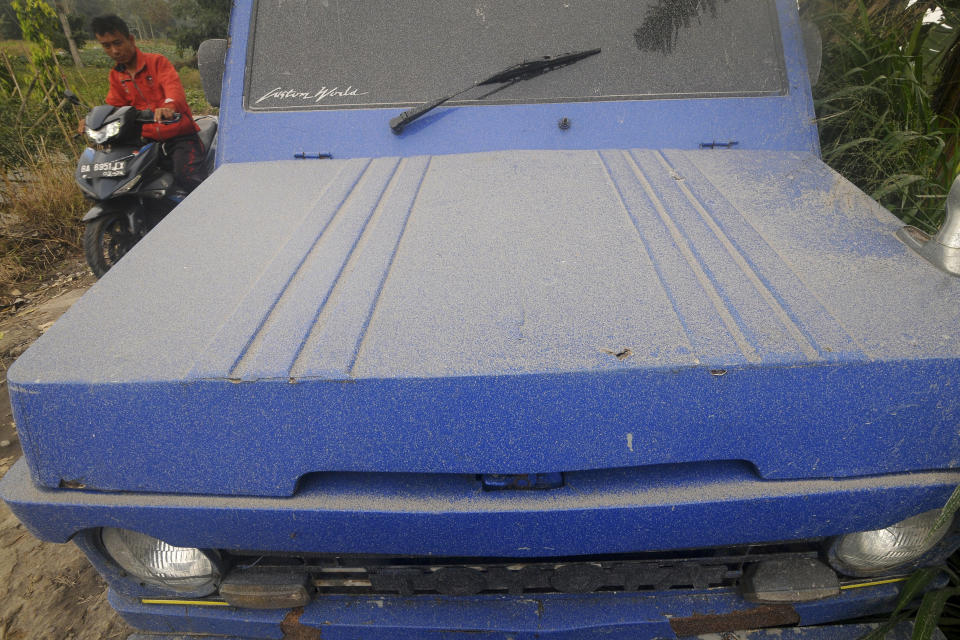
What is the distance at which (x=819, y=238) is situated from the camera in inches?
58.1

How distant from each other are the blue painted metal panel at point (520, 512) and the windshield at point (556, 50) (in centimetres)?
141

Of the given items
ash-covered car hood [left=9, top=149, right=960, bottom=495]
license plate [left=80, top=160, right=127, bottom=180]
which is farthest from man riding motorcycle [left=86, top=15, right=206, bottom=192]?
ash-covered car hood [left=9, top=149, right=960, bottom=495]

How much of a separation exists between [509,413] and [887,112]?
294 cm

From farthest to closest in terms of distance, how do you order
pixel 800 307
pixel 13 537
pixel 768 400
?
pixel 13 537
pixel 800 307
pixel 768 400

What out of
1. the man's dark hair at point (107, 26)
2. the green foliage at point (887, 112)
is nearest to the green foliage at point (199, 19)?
the man's dark hair at point (107, 26)

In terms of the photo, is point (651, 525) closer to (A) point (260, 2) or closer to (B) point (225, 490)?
(B) point (225, 490)

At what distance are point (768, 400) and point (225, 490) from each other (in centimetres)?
103

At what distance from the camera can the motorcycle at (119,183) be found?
11.5 ft

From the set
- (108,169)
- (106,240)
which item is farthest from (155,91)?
(106,240)

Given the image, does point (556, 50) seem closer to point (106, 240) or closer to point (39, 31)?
point (106, 240)

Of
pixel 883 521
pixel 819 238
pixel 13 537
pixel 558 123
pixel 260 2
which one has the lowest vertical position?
pixel 13 537

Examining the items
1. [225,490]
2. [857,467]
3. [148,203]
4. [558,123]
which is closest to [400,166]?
[558,123]

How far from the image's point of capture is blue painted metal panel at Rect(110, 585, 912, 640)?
1286 millimetres

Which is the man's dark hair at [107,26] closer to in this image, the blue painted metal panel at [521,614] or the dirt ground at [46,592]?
the dirt ground at [46,592]
